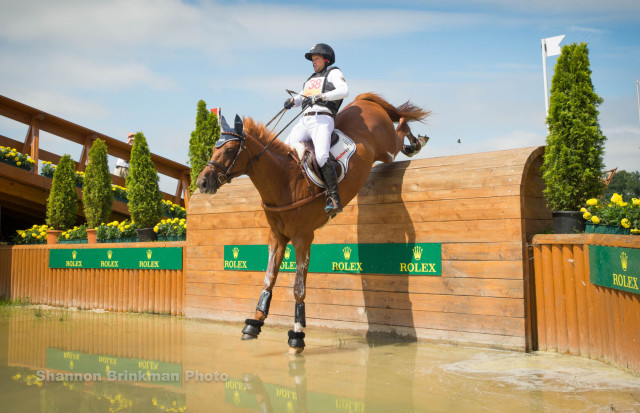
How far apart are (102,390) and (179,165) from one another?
453 inches

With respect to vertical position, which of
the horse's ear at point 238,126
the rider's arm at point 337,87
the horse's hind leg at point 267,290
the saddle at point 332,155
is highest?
the rider's arm at point 337,87

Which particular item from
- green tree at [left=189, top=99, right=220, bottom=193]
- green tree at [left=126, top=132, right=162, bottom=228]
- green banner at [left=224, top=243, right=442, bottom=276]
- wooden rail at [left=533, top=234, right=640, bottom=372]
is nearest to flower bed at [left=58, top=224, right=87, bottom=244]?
green tree at [left=126, top=132, right=162, bottom=228]

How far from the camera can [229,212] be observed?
264 inches

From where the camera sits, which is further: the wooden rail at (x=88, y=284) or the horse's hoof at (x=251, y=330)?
the wooden rail at (x=88, y=284)

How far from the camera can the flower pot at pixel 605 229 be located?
13.1ft

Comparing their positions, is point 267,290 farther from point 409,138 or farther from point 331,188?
point 409,138

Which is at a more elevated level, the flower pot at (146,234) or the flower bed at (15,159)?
the flower bed at (15,159)

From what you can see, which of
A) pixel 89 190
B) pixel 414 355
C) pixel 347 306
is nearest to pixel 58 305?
Result: pixel 89 190

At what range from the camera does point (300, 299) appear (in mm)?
4645

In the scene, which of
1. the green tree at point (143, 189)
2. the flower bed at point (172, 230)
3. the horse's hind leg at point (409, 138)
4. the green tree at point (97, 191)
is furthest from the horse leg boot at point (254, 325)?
→ the green tree at point (97, 191)

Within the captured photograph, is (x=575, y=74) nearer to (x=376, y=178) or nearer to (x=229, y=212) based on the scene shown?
(x=376, y=178)

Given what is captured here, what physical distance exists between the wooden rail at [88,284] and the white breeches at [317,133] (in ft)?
10.2

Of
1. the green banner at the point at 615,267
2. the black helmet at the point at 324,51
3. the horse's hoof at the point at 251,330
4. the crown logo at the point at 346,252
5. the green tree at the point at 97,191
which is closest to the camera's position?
the green banner at the point at 615,267

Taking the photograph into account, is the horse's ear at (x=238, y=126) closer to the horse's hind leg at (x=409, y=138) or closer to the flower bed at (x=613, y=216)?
the horse's hind leg at (x=409, y=138)
